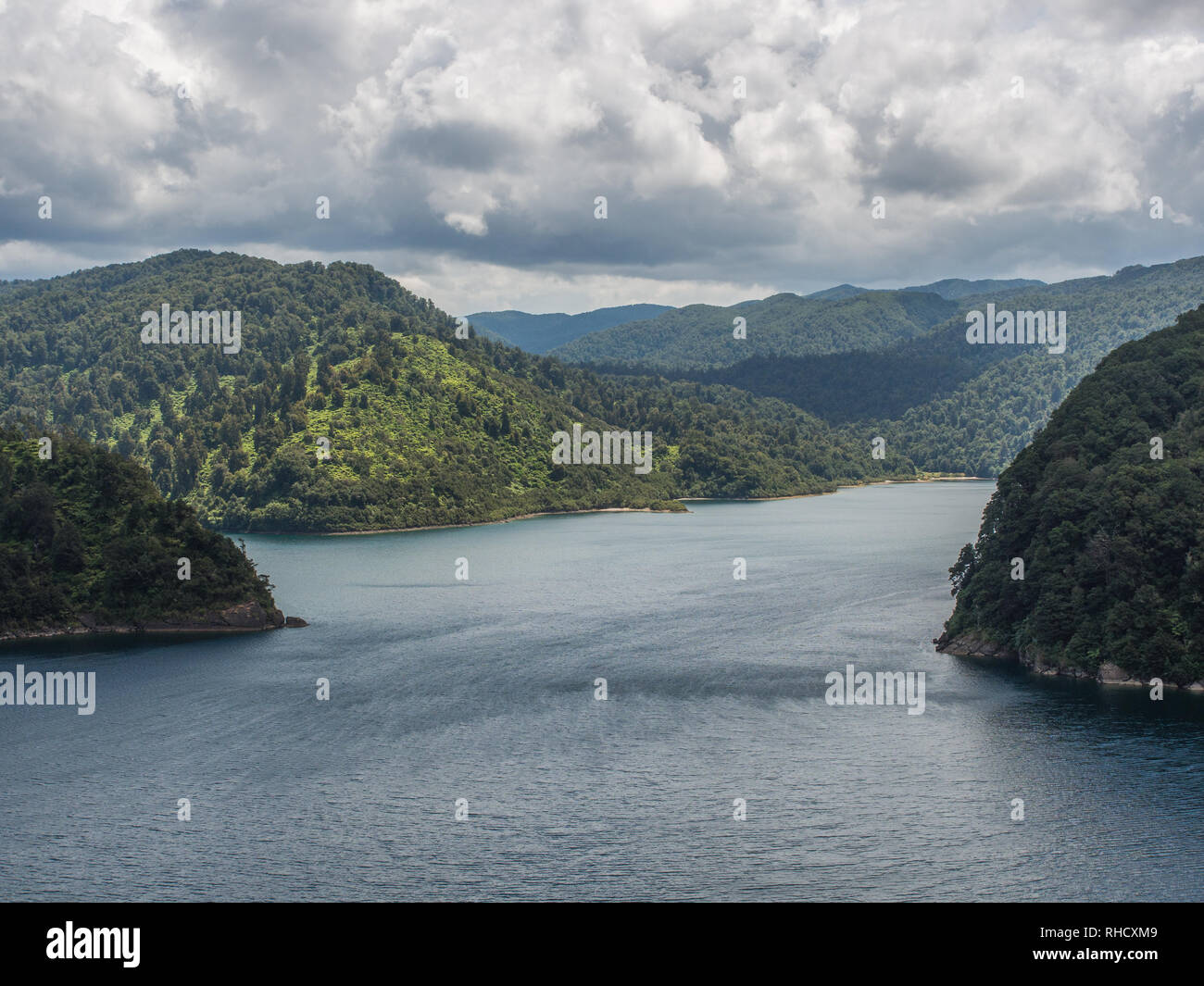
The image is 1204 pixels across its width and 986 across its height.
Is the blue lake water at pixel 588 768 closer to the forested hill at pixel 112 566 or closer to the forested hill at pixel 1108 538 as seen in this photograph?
the forested hill at pixel 1108 538

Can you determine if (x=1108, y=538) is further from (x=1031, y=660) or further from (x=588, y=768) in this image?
(x=588, y=768)

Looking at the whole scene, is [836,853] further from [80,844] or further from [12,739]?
[12,739]

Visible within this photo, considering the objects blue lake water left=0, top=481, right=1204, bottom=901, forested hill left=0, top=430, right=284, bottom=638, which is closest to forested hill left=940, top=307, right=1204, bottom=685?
blue lake water left=0, top=481, right=1204, bottom=901

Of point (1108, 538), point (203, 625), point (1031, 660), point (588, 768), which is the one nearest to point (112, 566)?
point (203, 625)

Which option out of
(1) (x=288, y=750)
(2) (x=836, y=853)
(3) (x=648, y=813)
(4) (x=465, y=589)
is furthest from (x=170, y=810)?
(4) (x=465, y=589)

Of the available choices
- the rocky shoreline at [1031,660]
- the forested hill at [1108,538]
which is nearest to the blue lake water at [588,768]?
the rocky shoreline at [1031,660]
